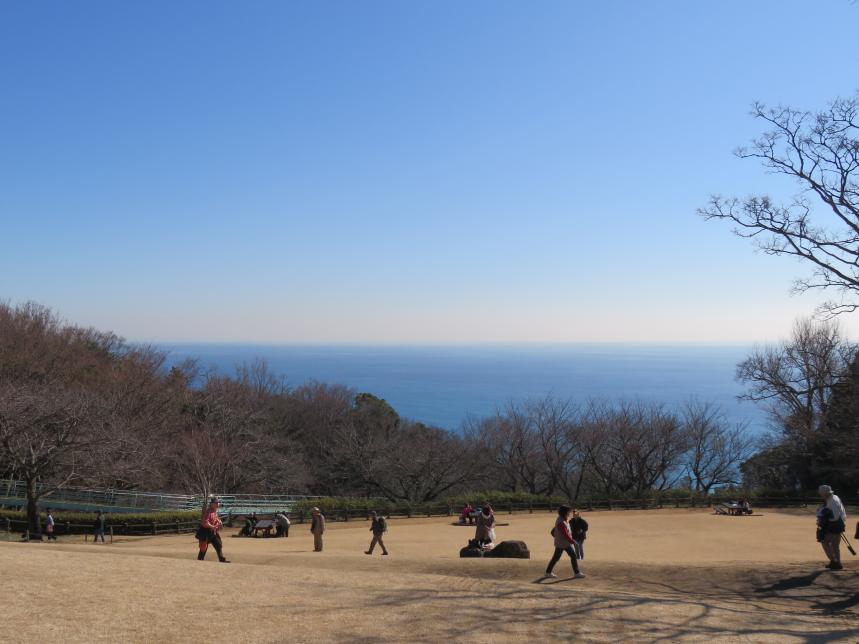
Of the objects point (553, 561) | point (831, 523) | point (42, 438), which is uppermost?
point (42, 438)

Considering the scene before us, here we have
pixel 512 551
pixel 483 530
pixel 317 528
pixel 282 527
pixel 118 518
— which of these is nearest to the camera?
pixel 512 551

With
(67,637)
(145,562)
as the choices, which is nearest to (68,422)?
(145,562)

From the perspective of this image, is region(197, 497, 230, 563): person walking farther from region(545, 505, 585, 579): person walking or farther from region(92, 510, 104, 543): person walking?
region(92, 510, 104, 543): person walking

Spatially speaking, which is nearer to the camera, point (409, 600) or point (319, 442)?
point (409, 600)

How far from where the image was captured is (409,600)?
9625 millimetres

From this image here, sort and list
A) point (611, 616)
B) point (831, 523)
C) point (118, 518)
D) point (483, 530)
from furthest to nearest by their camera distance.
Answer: point (118, 518), point (483, 530), point (831, 523), point (611, 616)

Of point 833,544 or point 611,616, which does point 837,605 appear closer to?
point 833,544

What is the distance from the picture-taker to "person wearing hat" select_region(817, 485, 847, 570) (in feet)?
39.0

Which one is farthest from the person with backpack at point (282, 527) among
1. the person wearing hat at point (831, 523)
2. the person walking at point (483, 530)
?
the person wearing hat at point (831, 523)

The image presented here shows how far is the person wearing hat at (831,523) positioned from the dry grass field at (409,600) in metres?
0.35

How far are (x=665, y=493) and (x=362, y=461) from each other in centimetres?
2043

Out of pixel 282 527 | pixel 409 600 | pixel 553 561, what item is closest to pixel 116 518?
pixel 282 527

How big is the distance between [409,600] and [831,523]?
27.8 feet

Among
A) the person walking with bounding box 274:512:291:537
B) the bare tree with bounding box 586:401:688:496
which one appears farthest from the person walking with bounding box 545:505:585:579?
the bare tree with bounding box 586:401:688:496
